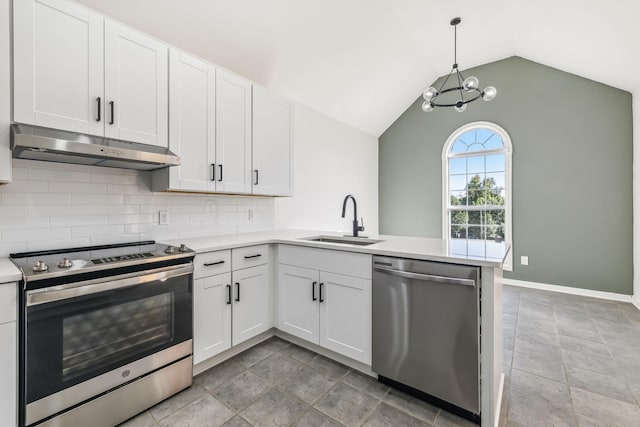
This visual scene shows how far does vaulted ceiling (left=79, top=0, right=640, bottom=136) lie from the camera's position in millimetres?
2422

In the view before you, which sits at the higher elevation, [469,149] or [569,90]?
[569,90]

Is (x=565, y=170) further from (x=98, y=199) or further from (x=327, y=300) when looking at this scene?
(x=98, y=199)

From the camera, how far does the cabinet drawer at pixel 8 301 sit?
1202mm

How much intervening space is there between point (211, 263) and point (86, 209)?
A: 0.89 metres

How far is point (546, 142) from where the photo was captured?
409 centimetres

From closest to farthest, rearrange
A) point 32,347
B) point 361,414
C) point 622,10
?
1. point 32,347
2. point 361,414
3. point 622,10

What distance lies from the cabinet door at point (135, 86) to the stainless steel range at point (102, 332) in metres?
0.79

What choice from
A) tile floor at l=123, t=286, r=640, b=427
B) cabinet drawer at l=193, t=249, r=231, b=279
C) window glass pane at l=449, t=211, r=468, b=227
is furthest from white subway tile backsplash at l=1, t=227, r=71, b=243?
window glass pane at l=449, t=211, r=468, b=227

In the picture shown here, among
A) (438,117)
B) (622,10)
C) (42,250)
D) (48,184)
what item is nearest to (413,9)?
(622,10)

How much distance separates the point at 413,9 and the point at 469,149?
2418 mm

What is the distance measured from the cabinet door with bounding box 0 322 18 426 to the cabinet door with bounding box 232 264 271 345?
1146mm

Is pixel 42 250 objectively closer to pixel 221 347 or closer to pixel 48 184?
pixel 48 184

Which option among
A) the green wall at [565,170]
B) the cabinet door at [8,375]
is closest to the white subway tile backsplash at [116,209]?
the cabinet door at [8,375]

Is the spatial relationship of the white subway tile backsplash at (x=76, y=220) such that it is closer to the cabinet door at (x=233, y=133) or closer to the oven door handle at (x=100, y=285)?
the oven door handle at (x=100, y=285)
